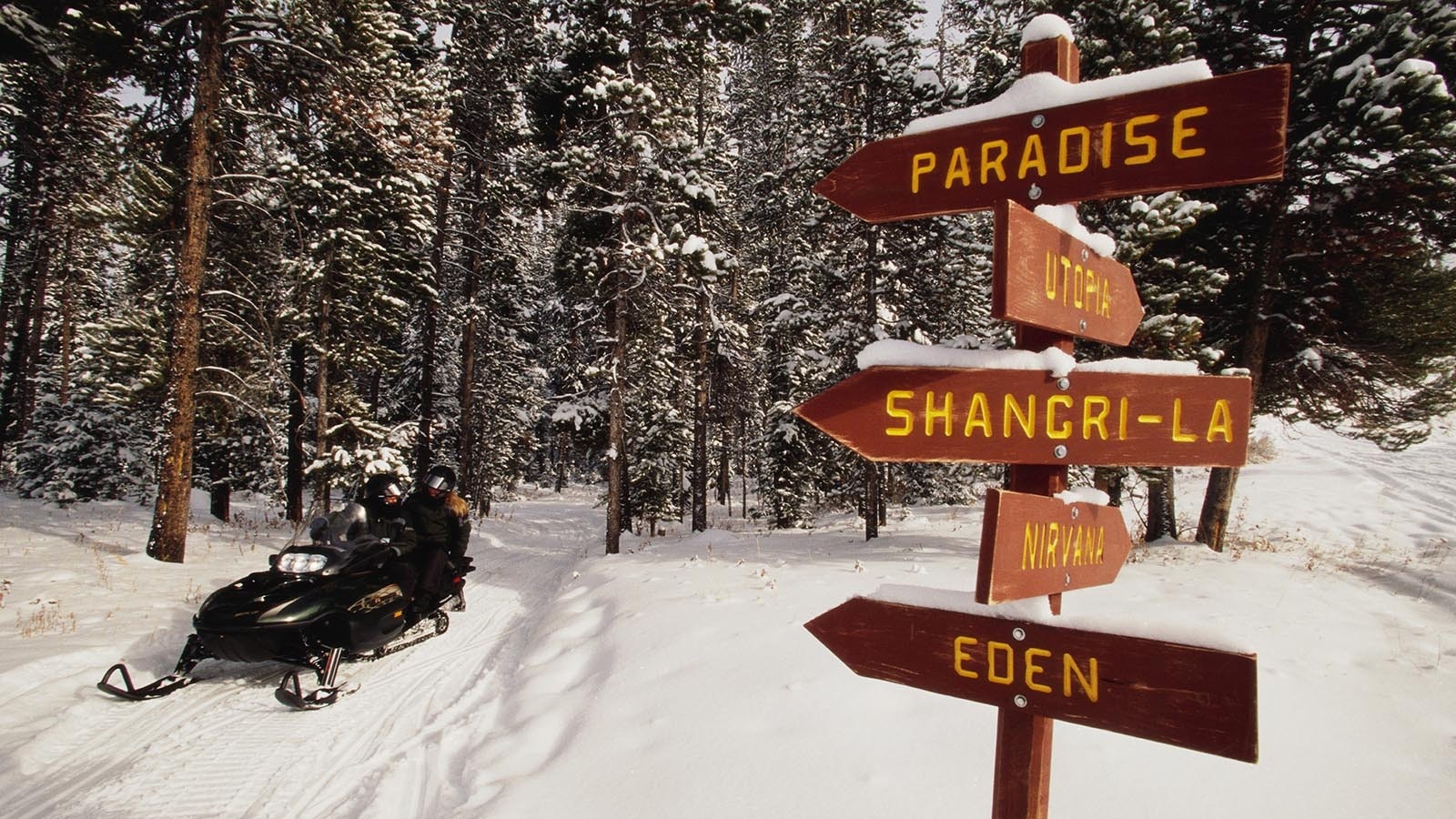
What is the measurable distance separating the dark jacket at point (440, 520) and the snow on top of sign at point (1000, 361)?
7.55 m

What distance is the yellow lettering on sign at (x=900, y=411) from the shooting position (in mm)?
2256

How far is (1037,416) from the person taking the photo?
218 cm

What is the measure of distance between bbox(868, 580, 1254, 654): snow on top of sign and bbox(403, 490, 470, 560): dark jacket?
7336mm

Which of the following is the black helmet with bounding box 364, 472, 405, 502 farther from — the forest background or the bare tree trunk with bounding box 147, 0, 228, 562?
the bare tree trunk with bounding box 147, 0, 228, 562

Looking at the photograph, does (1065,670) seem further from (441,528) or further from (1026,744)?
(441,528)

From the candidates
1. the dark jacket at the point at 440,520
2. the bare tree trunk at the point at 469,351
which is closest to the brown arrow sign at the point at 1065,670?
the dark jacket at the point at 440,520

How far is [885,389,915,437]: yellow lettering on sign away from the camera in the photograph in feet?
7.40

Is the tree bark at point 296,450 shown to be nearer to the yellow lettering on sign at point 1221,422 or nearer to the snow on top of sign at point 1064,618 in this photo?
the snow on top of sign at point 1064,618

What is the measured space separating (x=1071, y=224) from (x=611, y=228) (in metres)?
13.3

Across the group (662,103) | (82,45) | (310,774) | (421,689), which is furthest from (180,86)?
(310,774)

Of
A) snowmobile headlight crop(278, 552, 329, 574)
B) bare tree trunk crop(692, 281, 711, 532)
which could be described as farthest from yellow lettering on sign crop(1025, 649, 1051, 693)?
bare tree trunk crop(692, 281, 711, 532)

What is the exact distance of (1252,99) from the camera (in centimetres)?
207

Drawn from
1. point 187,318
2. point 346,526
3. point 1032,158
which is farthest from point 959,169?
point 187,318

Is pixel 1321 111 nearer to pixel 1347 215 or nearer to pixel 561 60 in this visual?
pixel 1347 215
